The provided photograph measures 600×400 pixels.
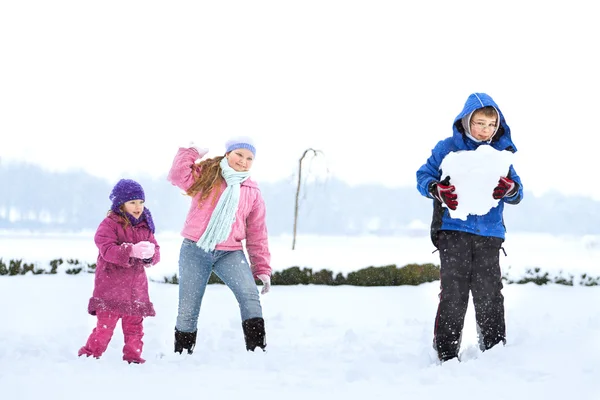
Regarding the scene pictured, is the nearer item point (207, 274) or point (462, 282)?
point (462, 282)

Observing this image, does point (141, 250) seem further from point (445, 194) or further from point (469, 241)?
point (469, 241)

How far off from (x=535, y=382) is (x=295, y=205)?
402 inches

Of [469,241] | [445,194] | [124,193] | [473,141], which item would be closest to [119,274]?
[124,193]

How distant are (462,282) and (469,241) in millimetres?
287

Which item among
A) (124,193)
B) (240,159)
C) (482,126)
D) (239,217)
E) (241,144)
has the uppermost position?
(482,126)

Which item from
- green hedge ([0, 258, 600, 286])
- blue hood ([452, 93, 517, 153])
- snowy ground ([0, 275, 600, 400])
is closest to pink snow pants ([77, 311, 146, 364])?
snowy ground ([0, 275, 600, 400])

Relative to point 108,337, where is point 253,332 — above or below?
above

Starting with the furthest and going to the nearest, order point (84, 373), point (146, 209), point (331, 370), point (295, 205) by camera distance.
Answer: point (295, 205)
point (146, 209)
point (331, 370)
point (84, 373)

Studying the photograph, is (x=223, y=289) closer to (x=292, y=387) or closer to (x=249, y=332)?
(x=249, y=332)

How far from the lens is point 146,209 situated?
4949mm

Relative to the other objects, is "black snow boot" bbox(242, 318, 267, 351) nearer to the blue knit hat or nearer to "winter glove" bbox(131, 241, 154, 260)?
"winter glove" bbox(131, 241, 154, 260)

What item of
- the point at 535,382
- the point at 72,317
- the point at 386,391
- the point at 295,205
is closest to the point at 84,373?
the point at 386,391

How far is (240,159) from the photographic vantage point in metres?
4.65

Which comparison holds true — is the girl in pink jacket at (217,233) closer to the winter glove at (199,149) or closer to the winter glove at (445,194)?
the winter glove at (199,149)
